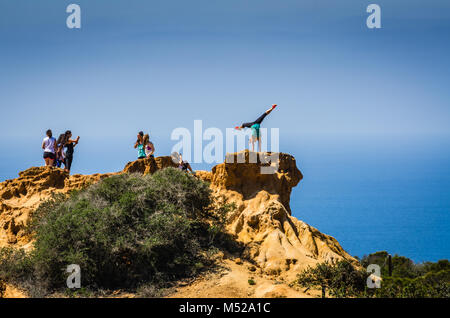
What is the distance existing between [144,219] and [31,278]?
3.86m

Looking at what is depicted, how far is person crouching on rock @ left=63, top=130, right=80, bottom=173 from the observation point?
19109 millimetres

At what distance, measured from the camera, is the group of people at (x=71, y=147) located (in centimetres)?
1873

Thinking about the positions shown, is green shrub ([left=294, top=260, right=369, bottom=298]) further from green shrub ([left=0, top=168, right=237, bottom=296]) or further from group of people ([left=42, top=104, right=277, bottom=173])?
group of people ([left=42, top=104, right=277, bottom=173])

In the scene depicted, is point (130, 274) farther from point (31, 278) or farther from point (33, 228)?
point (33, 228)

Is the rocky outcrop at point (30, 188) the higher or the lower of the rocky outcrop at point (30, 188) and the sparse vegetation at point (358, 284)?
the higher

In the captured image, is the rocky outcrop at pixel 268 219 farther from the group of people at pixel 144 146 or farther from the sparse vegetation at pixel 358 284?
the group of people at pixel 144 146

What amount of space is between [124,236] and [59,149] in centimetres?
669

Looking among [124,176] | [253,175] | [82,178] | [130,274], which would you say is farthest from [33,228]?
[253,175]

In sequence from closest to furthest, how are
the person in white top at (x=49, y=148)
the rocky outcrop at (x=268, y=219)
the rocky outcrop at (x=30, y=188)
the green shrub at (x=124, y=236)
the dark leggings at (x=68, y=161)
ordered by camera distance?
the green shrub at (x=124, y=236), the rocky outcrop at (x=268, y=219), the rocky outcrop at (x=30, y=188), the person in white top at (x=49, y=148), the dark leggings at (x=68, y=161)

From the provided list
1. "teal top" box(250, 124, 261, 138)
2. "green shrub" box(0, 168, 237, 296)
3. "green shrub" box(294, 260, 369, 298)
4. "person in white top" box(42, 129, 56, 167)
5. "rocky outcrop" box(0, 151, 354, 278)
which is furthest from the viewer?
"person in white top" box(42, 129, 56, 167)

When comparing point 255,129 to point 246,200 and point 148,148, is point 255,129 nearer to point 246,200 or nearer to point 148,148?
point 246,200

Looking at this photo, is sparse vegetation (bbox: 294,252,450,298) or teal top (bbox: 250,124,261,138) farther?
teal top (bbox: 250,124,261,138)

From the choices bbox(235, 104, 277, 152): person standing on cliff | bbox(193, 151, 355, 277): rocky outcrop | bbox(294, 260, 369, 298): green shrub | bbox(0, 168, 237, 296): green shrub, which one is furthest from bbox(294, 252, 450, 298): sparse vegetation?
bbox(235, 104, 277, 152): person standing on cliff

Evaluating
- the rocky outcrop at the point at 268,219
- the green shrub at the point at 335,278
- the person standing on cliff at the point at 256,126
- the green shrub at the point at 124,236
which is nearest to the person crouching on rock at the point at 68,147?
the green shrub at the point at 124,236
